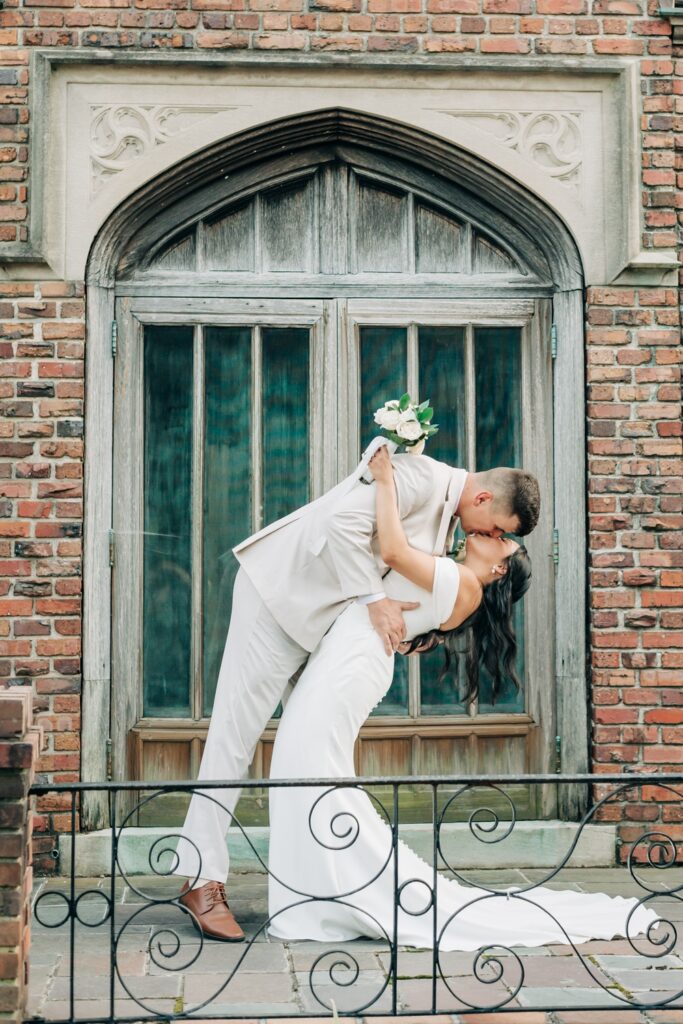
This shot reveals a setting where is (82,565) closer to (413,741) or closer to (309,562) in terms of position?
(309,562)

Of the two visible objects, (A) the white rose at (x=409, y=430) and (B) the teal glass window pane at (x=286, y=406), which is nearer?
(A) the white rose at (x=409, y=430)

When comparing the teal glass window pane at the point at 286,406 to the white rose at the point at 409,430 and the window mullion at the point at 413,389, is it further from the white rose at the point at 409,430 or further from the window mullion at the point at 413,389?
the white rose at the point at 409,430

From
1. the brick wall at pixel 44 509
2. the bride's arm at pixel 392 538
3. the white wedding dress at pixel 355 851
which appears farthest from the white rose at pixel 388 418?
the brick wall at pixel 44 509

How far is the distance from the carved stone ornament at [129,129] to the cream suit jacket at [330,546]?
198 cm

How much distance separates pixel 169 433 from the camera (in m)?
5.97

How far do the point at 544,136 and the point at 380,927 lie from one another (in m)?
3.71

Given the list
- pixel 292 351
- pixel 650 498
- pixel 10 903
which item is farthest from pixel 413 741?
pixel 10 903

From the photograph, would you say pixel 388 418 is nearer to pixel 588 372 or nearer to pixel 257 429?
pixel 257 429

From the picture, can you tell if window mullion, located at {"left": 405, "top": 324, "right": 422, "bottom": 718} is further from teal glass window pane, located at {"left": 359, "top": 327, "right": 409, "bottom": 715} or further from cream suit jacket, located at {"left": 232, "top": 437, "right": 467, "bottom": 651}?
cream suit jacket, located at {"left": 232, "top": 437, "right": 467, "bottom": 651}

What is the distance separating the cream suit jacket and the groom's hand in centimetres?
7

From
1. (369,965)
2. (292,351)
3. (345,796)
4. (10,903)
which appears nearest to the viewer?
(10,903)

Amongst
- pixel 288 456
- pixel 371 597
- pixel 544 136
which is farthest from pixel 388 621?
pixel 544 136

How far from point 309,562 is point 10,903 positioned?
1.88 m

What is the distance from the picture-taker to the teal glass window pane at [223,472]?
19.6 ft
